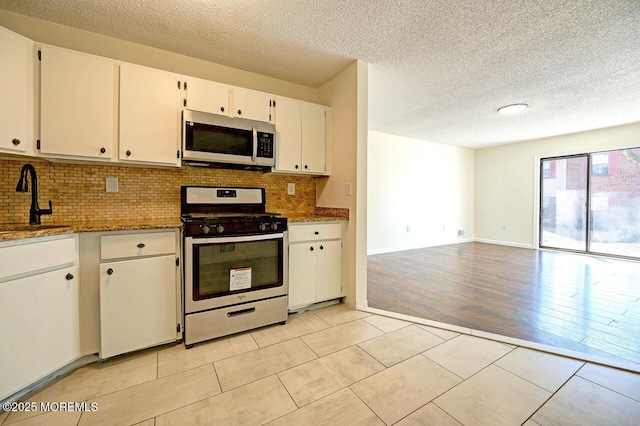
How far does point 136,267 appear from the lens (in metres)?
1.80

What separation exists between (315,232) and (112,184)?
5.63 feet

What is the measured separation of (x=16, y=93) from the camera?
164 centimetres

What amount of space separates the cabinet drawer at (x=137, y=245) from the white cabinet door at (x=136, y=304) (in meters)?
0.05

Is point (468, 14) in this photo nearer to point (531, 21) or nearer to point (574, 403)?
point (531, 21)

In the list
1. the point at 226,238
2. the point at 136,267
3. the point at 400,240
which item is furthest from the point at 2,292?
the point at 400,240

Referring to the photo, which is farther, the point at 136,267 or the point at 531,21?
the point at 531,21

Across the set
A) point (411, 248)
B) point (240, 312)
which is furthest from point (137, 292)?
point (411, 248)

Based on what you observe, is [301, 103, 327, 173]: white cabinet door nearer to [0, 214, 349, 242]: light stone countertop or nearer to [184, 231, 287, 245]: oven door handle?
[184, 231, 287, 245]: oven door handle

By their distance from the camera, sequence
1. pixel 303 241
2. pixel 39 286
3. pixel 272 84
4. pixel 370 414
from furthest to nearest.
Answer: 1. pixel 272 84
2. pixel 303 241
3. pixel 39 286
4. pixel 370 414

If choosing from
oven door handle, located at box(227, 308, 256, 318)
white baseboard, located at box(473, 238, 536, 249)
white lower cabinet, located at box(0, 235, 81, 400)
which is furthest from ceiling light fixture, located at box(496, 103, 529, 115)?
white lower cabinet, located at box(0, 235, 81, 400)

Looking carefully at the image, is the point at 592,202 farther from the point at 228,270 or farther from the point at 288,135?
the point at 228,270

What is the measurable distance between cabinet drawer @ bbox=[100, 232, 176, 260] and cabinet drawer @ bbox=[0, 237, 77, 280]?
0.52ft

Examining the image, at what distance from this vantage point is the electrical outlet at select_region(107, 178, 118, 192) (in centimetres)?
216

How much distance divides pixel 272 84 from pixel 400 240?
13.1 ft
